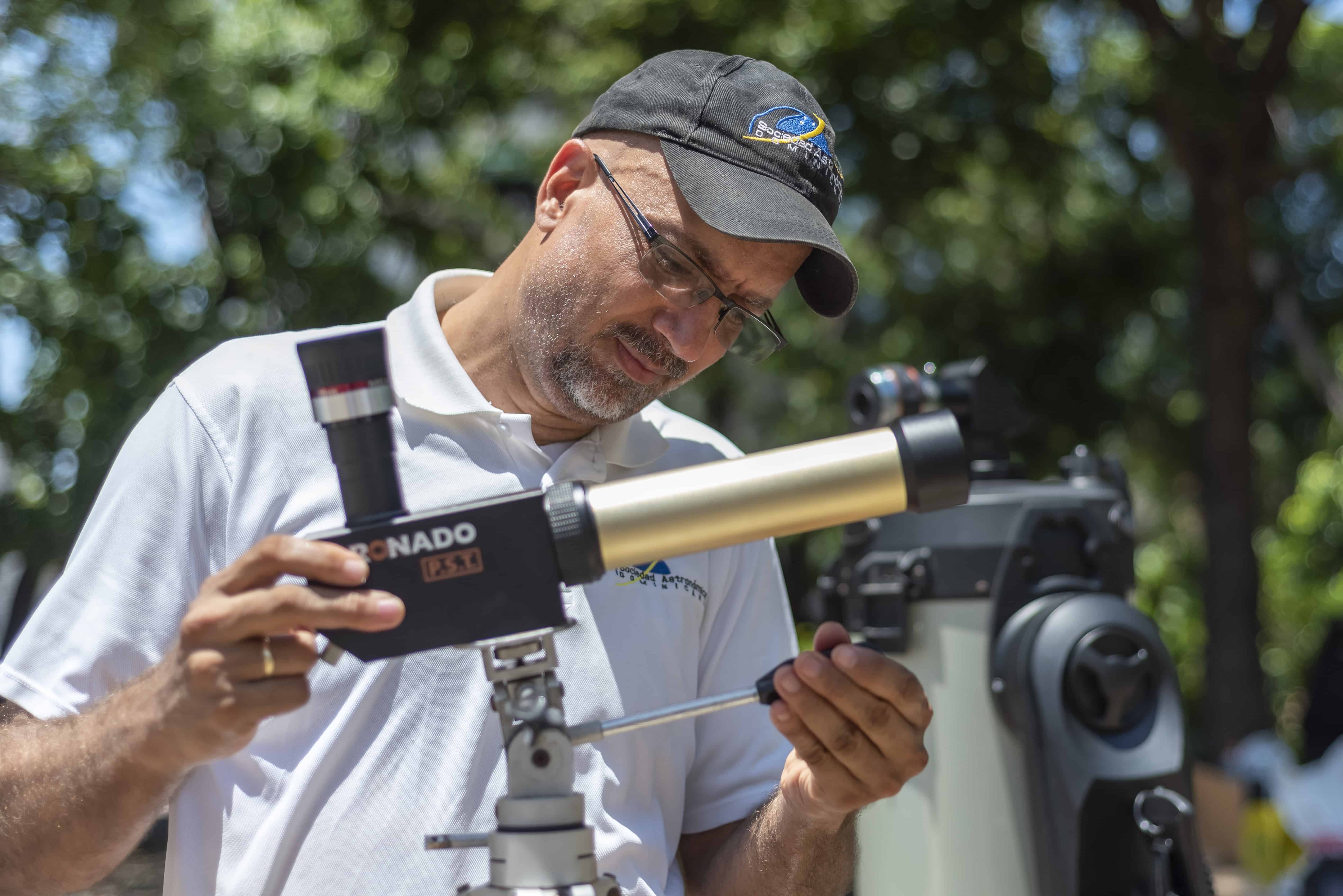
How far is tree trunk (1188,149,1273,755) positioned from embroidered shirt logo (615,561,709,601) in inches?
245

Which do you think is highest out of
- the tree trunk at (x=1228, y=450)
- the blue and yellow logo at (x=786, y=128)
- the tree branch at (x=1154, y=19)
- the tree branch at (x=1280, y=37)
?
the tree branch at (x=1154, y=19)

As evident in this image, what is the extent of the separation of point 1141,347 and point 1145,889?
36.2 feet

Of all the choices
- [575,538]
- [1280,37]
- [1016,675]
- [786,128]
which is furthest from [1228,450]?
[575,538]

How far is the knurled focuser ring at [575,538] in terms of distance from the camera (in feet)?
3.65

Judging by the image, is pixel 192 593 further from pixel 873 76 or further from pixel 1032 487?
pixel 873 76

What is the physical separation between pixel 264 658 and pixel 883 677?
2.01ft

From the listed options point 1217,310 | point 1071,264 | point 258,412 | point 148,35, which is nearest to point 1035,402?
point 1071,264

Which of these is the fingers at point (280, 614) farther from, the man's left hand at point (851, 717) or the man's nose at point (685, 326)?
the man's nose at point (685, 326)

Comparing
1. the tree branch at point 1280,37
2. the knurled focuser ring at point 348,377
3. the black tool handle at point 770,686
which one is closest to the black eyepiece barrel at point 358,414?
the knurled focuser ring at point 348,377

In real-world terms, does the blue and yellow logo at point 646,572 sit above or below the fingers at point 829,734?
above

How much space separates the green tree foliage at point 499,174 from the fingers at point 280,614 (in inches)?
221

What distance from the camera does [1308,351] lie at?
1166cm

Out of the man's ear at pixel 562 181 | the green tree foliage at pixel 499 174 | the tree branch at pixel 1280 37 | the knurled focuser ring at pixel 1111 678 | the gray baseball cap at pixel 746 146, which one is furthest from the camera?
the tree branch at pixel 1280 37

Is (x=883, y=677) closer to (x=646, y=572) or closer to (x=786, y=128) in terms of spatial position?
(x=646, y=572)
